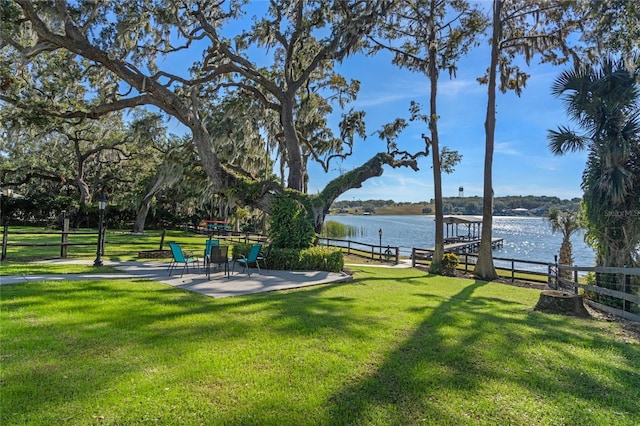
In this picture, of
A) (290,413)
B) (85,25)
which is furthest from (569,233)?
(85,25)

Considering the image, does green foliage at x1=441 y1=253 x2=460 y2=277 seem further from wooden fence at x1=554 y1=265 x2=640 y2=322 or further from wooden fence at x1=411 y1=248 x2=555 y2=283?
wooden fence at x1=554 y1=265 x2=640 y2=322

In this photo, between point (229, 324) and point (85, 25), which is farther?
point (85, 25)

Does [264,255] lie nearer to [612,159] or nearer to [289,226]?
[289,226]

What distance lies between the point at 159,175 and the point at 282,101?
11.9m

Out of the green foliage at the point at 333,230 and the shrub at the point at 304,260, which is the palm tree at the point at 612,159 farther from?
the green foliage at the point at 333,230

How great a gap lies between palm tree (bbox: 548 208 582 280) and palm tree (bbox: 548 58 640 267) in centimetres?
733

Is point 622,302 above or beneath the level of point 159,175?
beneath

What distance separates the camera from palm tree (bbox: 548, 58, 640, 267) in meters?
6.85

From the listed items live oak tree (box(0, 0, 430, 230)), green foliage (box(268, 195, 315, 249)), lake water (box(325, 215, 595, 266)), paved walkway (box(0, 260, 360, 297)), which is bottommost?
lake water (box(325, 215, 595, 266))

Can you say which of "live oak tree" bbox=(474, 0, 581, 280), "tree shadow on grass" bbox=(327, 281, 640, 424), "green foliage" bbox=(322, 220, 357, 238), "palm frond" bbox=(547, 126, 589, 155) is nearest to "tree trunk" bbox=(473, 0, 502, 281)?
"live oak tree" bbox=(474, 0, 581, 280)

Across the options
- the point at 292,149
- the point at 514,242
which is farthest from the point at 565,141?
the point at 514,242

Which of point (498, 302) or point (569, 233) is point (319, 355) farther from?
point (569, 233)

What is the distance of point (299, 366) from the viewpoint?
10.4 ft

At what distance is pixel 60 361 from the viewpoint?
308 centimetres
